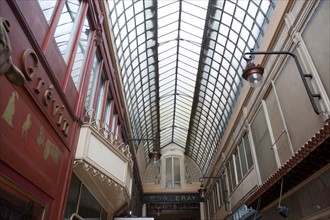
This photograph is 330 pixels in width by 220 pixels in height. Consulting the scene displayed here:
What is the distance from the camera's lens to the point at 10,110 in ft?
9.80

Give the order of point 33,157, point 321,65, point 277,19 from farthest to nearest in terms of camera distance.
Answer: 1. point 277,19
2. point 321,65
3. point 33,157

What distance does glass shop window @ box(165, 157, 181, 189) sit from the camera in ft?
76.2

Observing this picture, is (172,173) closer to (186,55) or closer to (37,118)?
(186,55)

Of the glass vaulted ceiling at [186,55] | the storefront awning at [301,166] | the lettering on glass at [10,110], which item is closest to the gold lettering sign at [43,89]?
the lettering on glass at [10,110]

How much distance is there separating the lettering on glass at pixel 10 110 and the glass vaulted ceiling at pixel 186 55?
21.4ft

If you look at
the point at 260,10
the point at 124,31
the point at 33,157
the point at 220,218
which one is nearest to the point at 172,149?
the point at 220,218

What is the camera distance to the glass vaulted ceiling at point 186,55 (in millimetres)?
9875

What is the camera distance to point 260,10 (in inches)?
329

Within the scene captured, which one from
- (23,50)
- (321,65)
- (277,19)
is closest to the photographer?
(23,50)

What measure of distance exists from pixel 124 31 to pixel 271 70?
5726mm

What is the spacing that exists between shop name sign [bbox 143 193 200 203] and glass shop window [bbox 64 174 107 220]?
14858mm

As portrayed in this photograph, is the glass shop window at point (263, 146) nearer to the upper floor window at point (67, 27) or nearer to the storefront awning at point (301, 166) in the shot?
the storefront awning at point (301, 166)

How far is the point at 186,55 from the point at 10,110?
1261cm

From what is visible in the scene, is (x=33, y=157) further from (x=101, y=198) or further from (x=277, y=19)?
(x=277, y=19)
